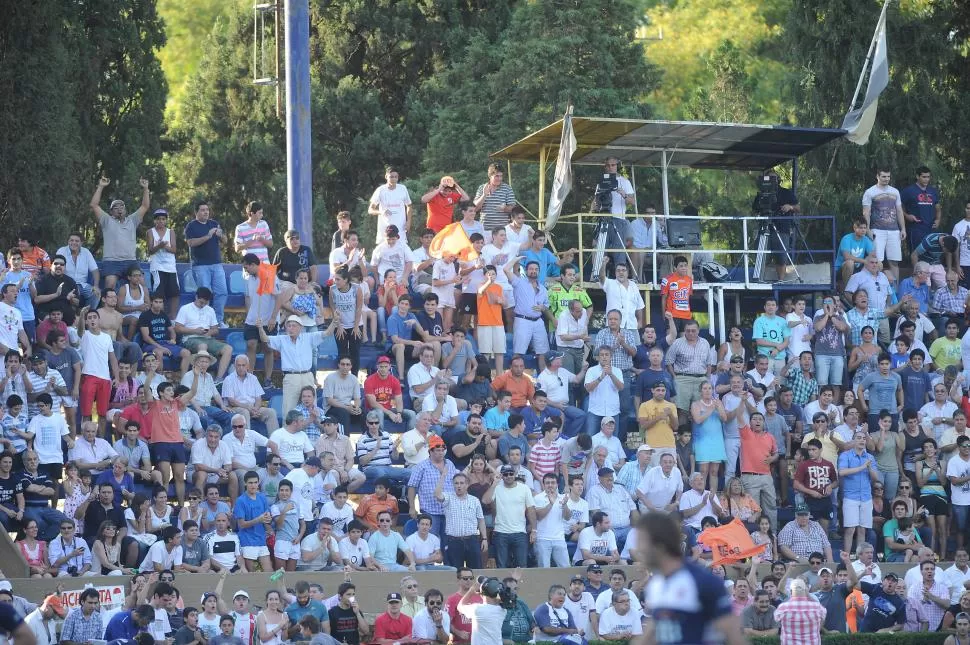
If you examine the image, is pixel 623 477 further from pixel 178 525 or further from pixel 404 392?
pixel 178 525

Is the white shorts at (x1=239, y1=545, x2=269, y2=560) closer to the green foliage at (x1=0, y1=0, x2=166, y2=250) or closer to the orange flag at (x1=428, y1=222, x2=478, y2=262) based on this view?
the orange flag at (x1=428, y1=222, x2=478, y2=262)

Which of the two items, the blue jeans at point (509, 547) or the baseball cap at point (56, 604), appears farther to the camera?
the blue jeans at point (509, 547)

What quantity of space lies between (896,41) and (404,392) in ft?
39.0

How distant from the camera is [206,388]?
61.3 feet

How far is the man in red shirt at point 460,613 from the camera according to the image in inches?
655

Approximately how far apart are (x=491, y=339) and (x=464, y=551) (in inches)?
134

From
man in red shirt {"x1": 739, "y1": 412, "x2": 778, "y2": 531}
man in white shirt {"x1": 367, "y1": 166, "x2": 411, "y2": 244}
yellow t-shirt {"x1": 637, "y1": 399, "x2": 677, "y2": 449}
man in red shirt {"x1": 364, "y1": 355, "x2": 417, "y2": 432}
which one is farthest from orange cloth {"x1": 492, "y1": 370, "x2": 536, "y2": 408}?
man in white shirt {"x1": 367, "y1": 166, "x2": 411, "y2": 244}

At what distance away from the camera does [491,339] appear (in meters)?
20.4

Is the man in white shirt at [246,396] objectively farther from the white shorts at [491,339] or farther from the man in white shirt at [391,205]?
the man in white shirt at [391,205]

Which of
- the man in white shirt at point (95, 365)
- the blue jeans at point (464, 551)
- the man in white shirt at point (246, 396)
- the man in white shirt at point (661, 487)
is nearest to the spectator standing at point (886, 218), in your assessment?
the man in white shirt at point (661, 487)

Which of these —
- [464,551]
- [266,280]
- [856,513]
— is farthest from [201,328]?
[856,513]

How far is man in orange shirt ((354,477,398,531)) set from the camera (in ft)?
58.6

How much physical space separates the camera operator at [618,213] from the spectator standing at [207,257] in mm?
5322

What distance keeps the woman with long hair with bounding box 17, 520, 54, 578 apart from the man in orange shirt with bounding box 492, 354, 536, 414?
5.82 meters
